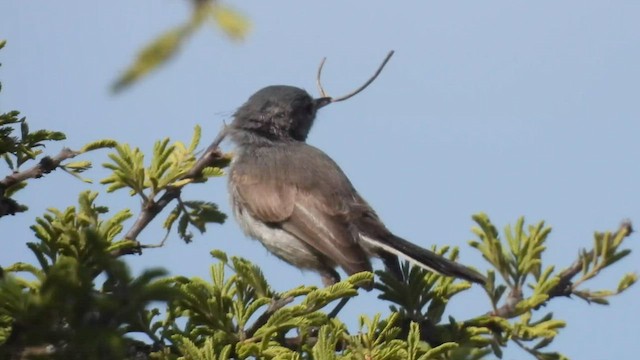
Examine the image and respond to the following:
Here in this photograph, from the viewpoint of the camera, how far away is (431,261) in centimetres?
484

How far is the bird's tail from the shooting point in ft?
14.6

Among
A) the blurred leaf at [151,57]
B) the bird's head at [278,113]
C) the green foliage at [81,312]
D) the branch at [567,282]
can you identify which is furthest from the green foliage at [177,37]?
the bird's head at [278,113]

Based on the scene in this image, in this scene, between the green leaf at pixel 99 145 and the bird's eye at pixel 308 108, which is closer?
the green leaf at pixel 99 145

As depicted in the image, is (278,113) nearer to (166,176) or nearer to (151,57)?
(166,176)

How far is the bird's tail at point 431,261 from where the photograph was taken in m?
4.44

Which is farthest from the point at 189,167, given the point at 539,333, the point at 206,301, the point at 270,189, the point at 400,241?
the point at 270,189

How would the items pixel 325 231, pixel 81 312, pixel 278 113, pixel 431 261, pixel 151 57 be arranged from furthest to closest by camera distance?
pixel 278 113 < pixel 325 231 < pixel 431 261 < pixel 81 312 < pixel 151 57

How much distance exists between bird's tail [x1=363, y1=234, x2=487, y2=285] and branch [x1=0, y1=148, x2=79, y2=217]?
68.5 inches

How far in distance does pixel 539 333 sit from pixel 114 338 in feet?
7.43

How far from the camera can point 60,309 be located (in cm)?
224

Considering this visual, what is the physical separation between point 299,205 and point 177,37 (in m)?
4.98

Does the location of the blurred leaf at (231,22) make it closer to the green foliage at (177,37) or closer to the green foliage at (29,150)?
the green foliage at (177,37)

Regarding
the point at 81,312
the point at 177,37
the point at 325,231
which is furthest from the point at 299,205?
the point at 177,37

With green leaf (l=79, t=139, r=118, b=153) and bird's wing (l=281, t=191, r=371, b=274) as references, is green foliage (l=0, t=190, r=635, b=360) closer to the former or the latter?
green leaf (l=79, t=139, r=118, b=153)
